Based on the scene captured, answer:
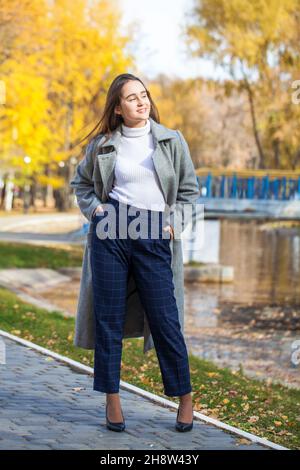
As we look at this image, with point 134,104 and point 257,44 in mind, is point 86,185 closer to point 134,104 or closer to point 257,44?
point 134,104

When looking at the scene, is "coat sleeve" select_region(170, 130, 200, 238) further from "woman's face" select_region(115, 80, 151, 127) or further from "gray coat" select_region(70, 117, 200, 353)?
"woman's face" select_region(115, 80, 151, 127)

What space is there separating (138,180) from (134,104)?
469 millimetres

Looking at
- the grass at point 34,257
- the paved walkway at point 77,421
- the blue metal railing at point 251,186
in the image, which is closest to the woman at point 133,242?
the paved walkway at point 77,421

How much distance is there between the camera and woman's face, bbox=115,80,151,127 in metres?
6.06

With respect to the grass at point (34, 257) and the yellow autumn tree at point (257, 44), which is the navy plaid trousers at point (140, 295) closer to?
the grass at point (34, 257)

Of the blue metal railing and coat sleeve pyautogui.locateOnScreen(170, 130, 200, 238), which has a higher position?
coat sleeve pyautogui.locateOnScreen(170, 130, 200, 238)

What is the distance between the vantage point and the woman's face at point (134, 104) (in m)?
6.06

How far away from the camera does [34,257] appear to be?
89.3 ft

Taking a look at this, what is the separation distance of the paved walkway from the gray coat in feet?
1.63

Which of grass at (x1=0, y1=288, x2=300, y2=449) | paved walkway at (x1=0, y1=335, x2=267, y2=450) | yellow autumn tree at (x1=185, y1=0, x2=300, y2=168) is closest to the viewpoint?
paved walkway at (x1=0, y1=335, x2=267, y2=450)

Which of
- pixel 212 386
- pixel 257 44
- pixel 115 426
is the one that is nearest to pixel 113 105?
pixel 115 426

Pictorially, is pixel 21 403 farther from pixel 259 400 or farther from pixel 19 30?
pixel 19 30

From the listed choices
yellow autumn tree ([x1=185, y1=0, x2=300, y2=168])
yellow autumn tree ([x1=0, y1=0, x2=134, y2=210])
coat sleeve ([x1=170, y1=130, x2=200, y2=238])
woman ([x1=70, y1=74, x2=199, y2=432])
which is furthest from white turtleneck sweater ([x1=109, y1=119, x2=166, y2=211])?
yellow autumn tree ([x1=185, y1=0, x2=300, y2=168])

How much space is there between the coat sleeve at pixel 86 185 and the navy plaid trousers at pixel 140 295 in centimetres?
12
